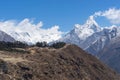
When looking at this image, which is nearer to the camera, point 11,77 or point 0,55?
point 11,77

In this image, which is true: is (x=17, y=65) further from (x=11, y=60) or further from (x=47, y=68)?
(x=47, y=68)

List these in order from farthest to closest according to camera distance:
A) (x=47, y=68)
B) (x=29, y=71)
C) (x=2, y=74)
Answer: (x=47, y=68) → (x=29, y=71) → (x=2, y=74)

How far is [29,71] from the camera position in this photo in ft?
603

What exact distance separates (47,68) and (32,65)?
378 inches

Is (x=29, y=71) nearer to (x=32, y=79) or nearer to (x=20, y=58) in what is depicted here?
(x=32, y=79)

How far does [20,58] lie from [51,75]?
1835 centimetres

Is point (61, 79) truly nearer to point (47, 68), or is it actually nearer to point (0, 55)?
point (47, 68)

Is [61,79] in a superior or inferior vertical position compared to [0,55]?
inferior

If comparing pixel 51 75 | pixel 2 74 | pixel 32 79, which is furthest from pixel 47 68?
pixel 2 74

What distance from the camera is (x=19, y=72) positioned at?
180 m

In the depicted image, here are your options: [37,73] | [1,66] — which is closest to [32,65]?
[37,73]

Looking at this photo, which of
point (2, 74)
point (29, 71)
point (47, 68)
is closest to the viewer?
point (2, 74)

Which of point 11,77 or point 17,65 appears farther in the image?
point 17,65

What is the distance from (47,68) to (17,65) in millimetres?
18344
